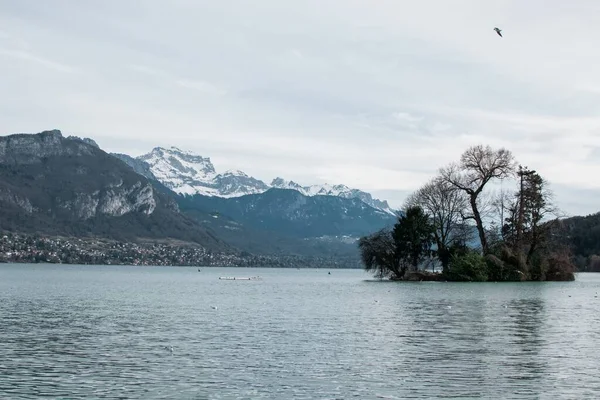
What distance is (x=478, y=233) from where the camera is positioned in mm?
114438

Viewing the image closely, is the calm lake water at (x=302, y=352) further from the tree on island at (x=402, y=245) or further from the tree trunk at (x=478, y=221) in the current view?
the tree on island at (x=402, y=245)

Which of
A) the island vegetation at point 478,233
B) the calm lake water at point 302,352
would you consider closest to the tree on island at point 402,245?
the island vegetation at point 478,233

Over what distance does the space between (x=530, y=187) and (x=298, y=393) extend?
90.7m

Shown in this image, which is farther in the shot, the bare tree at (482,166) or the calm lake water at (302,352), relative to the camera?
the bare tree at (482,166)

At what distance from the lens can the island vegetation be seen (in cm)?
10919

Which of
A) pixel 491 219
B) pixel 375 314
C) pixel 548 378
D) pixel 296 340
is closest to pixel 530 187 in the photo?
pixel 491 219

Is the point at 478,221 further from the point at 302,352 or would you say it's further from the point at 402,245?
the point at 302,352

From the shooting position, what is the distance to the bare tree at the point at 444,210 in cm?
11312

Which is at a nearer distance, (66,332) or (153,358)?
(153,358)

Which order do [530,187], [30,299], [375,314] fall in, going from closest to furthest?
[375,314]
[30,299]
[530,187]

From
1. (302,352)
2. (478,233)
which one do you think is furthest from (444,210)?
(302,352)

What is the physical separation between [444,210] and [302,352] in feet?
264

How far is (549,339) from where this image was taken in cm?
4281

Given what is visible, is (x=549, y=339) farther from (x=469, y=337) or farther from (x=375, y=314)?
(x=375, y=314)
